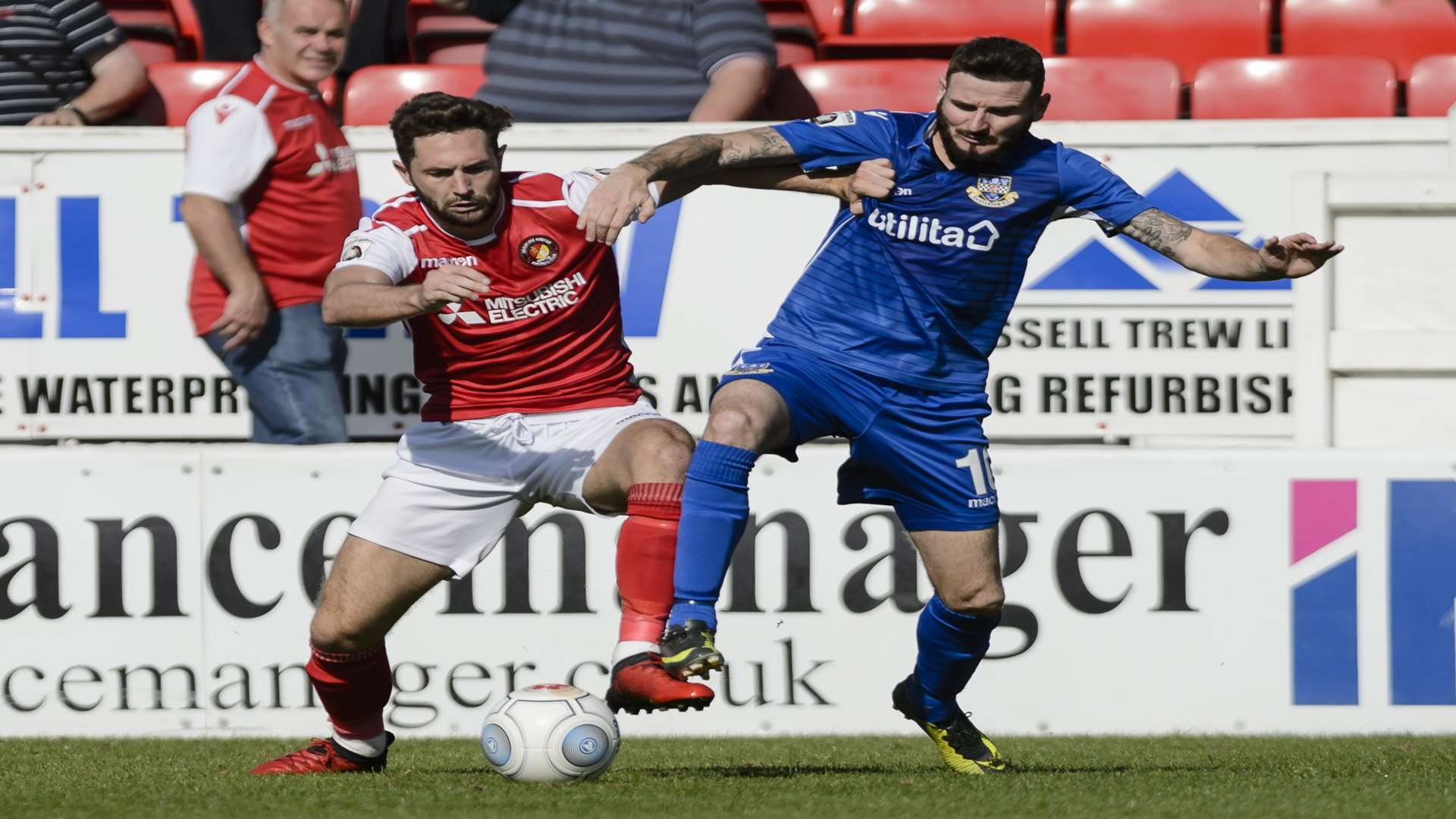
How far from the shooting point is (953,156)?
538cm

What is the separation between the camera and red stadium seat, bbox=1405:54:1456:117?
823 cm

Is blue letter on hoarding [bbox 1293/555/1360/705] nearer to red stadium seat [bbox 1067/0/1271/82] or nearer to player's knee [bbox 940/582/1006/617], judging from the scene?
player's knee [bbox 940/582/1006/617]

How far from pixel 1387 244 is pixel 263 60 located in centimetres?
423

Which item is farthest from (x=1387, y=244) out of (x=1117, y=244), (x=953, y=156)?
(x=953, y=156)

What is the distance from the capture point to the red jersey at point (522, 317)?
18.0 ft

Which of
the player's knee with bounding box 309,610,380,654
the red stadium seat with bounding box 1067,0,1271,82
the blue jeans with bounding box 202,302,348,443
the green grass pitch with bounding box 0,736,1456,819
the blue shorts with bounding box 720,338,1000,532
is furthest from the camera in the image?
the red stadium seat with bounding box 1067,0,1271,82

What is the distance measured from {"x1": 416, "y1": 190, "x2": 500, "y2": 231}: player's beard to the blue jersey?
34.4 inches

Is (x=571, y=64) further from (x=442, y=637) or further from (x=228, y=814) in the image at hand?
(x=228, y=814)

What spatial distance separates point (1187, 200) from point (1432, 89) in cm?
153

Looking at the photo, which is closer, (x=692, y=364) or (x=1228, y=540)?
(x=1228, y=540)

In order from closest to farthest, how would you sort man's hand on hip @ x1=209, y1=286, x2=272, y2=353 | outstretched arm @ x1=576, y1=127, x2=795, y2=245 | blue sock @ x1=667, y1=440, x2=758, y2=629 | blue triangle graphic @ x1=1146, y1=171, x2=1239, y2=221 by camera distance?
outstretched arm @ x1=576, y1=127, x2=795, y2=245 < blue sock @ x1=667, y1=440, x2=758, y2=629 < man's hand on hip @ x1=209, y1=286, x2=272, y2=353 < blue triangle graphic @ x1=1146, y1=171, x2=1239, y2=221

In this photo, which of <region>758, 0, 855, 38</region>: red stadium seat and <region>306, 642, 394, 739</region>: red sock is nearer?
<region>306, 642, 394, 739</region>: red sock

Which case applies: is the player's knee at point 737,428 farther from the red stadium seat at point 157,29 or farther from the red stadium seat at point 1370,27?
the red stadium seat at point 1370,27

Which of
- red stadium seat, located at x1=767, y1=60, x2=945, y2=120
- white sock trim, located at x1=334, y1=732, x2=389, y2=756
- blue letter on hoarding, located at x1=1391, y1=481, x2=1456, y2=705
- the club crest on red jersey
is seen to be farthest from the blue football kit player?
red stadium seat, located at x1=767, y1=60, x2=945, y2=120
